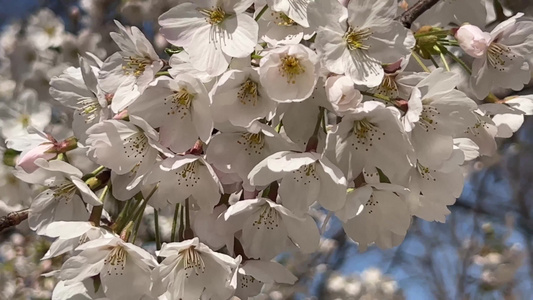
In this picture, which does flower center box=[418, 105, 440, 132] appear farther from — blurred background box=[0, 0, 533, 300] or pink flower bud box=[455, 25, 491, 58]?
blurred background box=[0, 0, 533, 300]

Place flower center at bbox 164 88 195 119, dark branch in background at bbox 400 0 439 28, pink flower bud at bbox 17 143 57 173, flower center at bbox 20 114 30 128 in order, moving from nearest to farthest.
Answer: flower center at bbox 164 88 195 119 → pink flower bud at bbox 17 143 57 173 → dark branch in background at bbox 400 0 439 28 → flower center at bbox 20 114 30 128

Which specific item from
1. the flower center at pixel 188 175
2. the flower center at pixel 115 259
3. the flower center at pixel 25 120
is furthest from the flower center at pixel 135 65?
the flower center at pixel 25 120

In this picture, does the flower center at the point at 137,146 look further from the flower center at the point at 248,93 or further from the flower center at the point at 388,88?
the flower center at the point at 388,88

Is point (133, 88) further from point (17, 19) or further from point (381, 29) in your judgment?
point (17, 19)

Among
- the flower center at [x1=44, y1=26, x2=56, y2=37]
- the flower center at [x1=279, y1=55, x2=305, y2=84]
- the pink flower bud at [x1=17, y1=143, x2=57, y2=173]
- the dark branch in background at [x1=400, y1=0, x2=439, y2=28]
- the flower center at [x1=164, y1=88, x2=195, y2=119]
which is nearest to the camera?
the flower center at [x1=279, y1=55, x2=305, y2=84]

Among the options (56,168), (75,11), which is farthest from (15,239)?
(56,168)

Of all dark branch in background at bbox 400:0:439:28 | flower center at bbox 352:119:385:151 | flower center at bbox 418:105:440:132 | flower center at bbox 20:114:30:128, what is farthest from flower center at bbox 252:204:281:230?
flower center at bbox 20:114:30:128
